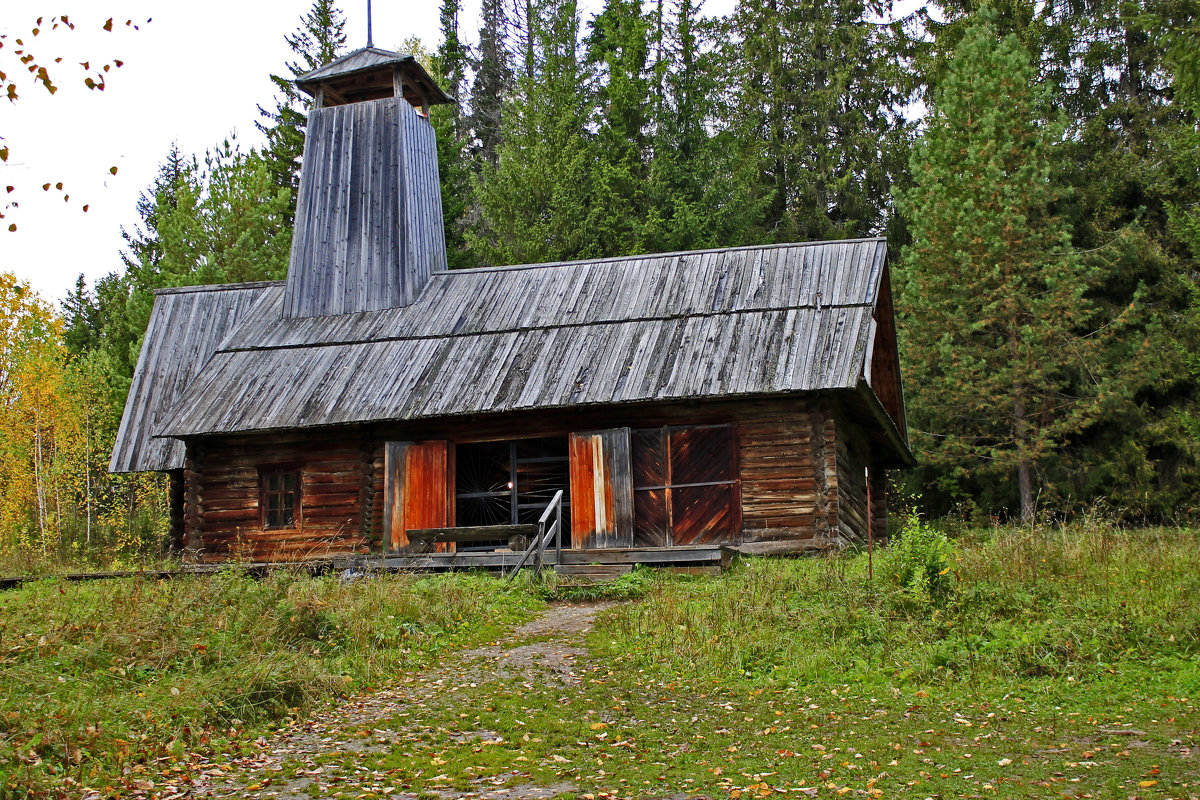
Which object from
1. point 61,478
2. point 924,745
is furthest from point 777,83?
point 924,745

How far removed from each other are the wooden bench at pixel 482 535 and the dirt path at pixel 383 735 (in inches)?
155

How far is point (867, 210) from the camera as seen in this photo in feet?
114

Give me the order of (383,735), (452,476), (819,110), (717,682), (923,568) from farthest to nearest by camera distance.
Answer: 1. (819,110)
2. (452,476)
3. (923,568)
4. (717,682)
5. (383,735)

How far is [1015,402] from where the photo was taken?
82.8ft

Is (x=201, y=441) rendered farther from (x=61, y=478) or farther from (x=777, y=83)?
(x=777, y=83)

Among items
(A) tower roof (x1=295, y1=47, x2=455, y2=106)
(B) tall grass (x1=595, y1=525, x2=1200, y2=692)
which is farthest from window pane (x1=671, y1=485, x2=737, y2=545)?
(A) tower roof (x1=295, y1=47, x2=455, y2=106)

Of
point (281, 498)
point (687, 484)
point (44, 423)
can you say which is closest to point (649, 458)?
point (687, 484)

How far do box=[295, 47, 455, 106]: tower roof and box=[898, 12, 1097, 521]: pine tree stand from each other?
12.4 m

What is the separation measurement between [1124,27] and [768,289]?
54.4 feet

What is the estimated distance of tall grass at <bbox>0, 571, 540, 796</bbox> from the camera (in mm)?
6469

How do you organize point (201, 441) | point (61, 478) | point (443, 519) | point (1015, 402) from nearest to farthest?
point (443, 519)
point (201, 441)
point (1015, 402)
point (61, 478)

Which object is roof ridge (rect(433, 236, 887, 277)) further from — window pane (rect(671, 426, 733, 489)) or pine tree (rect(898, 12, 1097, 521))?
pine tree (rect(898, 12, 1097, 521))

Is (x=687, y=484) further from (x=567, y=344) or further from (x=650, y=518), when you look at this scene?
(x=567, y=344)

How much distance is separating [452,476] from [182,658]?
10254 mm
